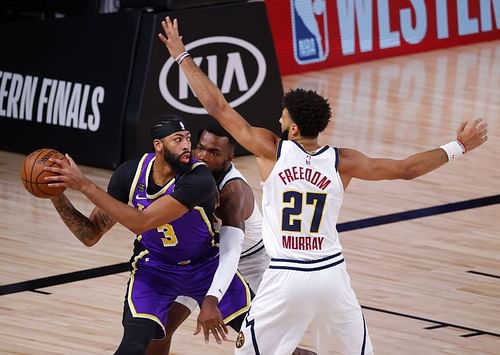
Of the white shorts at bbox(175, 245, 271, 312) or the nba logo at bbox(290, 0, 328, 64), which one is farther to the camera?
the nba logo at bbox(290, 0, 328, 64)

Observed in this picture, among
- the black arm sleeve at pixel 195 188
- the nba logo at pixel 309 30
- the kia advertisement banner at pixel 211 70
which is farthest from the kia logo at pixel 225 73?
the black arm sleeve at pixel 195 188

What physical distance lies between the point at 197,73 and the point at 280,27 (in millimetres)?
10440

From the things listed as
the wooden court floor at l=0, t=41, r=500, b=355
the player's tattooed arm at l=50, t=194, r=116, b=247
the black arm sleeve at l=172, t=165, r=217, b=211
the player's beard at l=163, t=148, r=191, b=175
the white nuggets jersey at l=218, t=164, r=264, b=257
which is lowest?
the wooden court floor at l=0, t=41, r=500, b=355

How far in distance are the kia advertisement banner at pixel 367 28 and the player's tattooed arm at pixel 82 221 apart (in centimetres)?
1044

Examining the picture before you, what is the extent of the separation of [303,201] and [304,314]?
0.53m

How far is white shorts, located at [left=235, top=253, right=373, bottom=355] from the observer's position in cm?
588

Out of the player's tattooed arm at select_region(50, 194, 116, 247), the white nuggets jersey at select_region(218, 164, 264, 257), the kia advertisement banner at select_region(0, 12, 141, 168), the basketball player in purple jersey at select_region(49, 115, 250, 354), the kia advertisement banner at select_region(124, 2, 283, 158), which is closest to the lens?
the basketball player in purple jersey at select_region(49, 115, 250, 354)

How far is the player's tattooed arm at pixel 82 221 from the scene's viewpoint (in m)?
6.21

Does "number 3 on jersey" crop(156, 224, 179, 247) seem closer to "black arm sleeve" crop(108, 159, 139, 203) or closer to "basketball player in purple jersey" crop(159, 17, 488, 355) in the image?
"black arm sleeve" crop(108, 159, 139, 203)

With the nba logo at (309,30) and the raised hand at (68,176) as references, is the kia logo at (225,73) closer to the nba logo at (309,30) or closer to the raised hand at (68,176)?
the nba logo at (309,30)

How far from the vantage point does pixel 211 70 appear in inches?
485

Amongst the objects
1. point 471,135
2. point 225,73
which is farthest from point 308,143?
point 225,73

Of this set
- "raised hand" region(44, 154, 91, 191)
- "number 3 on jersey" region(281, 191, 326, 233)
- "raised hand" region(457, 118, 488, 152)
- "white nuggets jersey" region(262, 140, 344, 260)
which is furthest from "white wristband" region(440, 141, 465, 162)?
"raised hand" region(44, 154, 91, 191)

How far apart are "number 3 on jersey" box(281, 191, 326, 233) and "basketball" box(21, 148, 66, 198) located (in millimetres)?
1063
